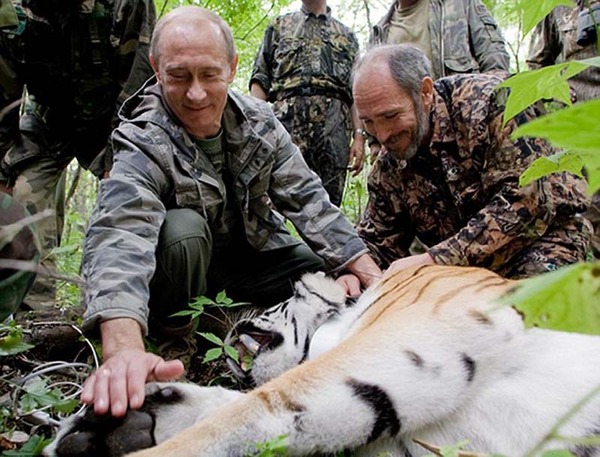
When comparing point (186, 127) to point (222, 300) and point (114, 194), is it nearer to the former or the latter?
point (114, 194)

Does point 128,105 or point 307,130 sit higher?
point 128,105

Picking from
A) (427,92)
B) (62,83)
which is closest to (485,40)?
(427,92)

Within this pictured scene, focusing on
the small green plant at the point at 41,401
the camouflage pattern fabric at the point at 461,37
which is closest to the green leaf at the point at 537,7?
the small green plant at the point at 41,401

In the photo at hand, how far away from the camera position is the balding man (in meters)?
2.33

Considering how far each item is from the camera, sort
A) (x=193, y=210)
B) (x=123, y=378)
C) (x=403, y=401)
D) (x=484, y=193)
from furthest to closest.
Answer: (x=484, y=193)
(x=193, y=210)
(x=123, y=378)
(x=403, y=401)

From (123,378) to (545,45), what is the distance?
4054 mm

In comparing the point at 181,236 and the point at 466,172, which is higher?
the point at 466,172

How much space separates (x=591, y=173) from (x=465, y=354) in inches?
49.5

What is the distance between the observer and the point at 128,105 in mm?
3211

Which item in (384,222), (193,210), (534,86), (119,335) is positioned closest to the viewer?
(534,86)

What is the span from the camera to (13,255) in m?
1.42

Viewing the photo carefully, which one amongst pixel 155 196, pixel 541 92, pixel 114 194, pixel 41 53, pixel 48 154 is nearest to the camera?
pixel 541 92

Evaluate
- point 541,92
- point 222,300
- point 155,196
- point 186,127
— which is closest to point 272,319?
point 222,300

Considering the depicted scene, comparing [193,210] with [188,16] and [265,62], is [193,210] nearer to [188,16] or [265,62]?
[188,16]
